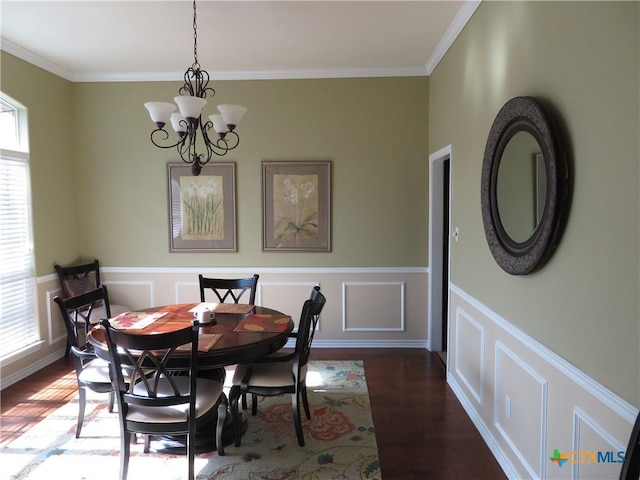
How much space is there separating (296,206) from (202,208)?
1.03 meters

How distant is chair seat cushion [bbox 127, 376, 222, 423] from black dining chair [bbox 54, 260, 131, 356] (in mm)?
1898

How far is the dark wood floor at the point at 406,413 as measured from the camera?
2465 mm

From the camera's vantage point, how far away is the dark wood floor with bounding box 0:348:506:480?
2465 mm

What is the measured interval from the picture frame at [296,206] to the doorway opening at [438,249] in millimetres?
1091

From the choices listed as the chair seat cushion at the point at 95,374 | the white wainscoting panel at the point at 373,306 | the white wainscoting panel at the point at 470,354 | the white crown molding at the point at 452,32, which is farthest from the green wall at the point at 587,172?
the chair seat cushion at the point at 95,374

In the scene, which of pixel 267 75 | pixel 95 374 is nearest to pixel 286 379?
pixel 95 374

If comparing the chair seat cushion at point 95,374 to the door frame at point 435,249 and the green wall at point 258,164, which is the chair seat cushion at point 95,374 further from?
the door frame at point 435,249

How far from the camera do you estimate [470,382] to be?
3.06m

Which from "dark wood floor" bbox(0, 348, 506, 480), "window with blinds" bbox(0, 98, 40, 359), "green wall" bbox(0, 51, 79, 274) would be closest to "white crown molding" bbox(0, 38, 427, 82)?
"green wall" bbox(0, 51, 79, 274)

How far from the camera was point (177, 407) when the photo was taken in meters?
2.26

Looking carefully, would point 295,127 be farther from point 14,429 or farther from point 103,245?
point 14,429

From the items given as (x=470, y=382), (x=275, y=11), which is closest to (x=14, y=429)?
(x=470, y=382)

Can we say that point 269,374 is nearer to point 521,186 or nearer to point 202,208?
point 521,186

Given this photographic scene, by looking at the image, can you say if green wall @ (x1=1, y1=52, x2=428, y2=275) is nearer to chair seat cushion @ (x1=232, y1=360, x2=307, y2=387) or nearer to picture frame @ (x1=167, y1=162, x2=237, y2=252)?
picture frame @ (x1=167, y1=162, x2=237, y2=252)
